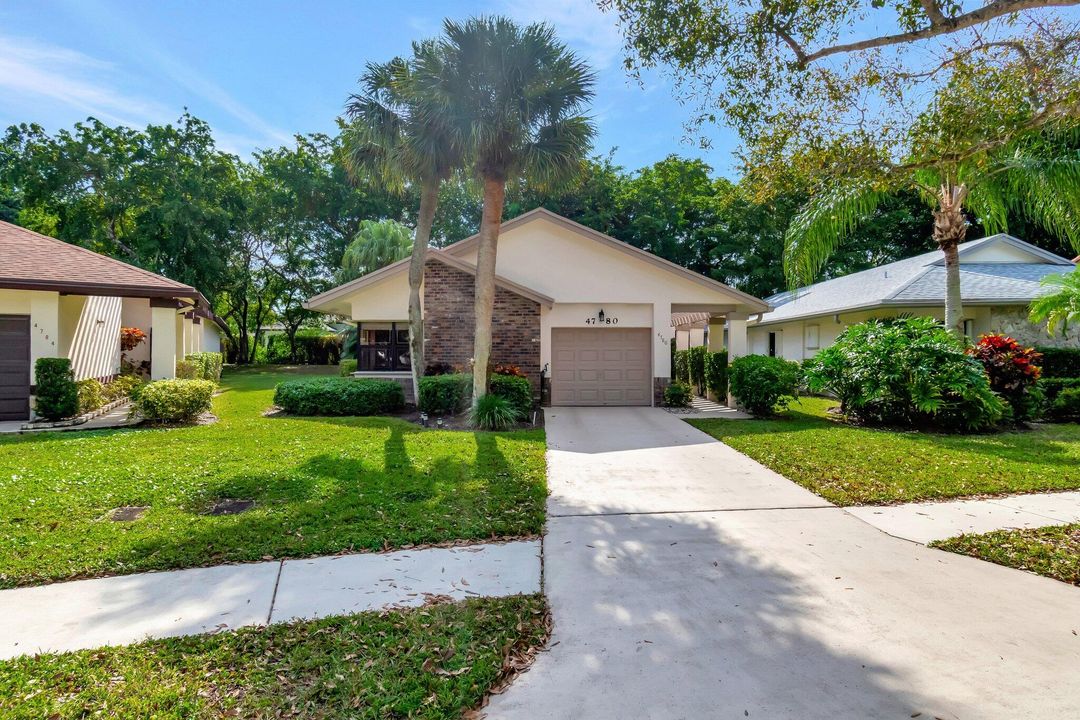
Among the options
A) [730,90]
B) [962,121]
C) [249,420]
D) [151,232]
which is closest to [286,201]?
[151,232]

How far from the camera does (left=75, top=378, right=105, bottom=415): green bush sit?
1127 centimetres

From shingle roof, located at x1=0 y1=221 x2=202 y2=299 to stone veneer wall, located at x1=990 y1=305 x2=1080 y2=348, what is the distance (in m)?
21.2

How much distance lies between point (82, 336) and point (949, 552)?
55.4ft

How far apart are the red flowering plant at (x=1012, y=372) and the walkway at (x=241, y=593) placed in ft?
37.3

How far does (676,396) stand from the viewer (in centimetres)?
1483

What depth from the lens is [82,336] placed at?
13234 millimetres

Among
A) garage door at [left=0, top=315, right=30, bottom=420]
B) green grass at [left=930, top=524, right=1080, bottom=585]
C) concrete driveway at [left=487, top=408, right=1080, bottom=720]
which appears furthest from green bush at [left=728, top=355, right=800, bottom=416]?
garage door at [left=0, top=315, right=30, bottom=420]

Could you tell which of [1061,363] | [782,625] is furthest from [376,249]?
[782,625]

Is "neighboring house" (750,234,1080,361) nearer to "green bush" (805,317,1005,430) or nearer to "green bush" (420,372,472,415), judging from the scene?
"green bush" (805,317,1005,430)

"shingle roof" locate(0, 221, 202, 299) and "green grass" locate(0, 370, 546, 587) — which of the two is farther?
"shingle roof" locate(0, 221, 202, 299)

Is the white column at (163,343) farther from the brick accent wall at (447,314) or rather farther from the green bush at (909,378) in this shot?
the green bush at (909,378)

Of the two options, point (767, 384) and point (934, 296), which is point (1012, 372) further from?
point (934, 296)

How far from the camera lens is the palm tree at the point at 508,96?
10695mm

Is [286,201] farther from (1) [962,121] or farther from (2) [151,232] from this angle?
(1) [962,121]
